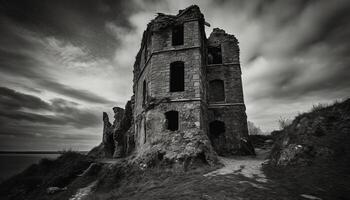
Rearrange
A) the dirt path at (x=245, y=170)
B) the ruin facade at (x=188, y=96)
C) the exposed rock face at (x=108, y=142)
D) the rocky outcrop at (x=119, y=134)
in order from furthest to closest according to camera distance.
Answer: the exposed rock face at (x=108, y=142), the rocky outcrop at (x=119, y=134), the ruin facade at (x=188, y=96), the dirt path at (x=245, y=170)

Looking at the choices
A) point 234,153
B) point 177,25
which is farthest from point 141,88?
point 234,153

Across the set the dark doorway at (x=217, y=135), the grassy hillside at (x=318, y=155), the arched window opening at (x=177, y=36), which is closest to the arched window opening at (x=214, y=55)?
the arched window opening at (x=177, y=36)

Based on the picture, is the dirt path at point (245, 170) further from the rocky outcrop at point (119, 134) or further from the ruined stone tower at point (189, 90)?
the rocky outcrop at point (119, 134)

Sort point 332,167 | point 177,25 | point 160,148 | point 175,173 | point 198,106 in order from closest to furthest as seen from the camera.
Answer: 1. point 332,167
2. point 175,173
3. point 160,148
4. point 198,106
5. point 177,25

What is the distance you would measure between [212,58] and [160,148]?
35.8ft

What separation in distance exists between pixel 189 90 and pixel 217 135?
5.00m

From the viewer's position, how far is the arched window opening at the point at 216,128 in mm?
14837

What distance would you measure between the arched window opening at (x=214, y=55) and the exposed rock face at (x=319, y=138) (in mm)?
10767

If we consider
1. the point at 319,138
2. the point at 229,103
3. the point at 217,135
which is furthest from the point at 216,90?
the point at 319,138

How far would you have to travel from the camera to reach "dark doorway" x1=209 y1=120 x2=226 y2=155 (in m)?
14.0

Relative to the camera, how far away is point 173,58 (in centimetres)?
1295

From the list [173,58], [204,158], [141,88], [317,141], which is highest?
[173,58]

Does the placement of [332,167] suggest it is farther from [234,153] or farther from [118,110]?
[118,110]

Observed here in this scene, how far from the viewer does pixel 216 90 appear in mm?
15625
